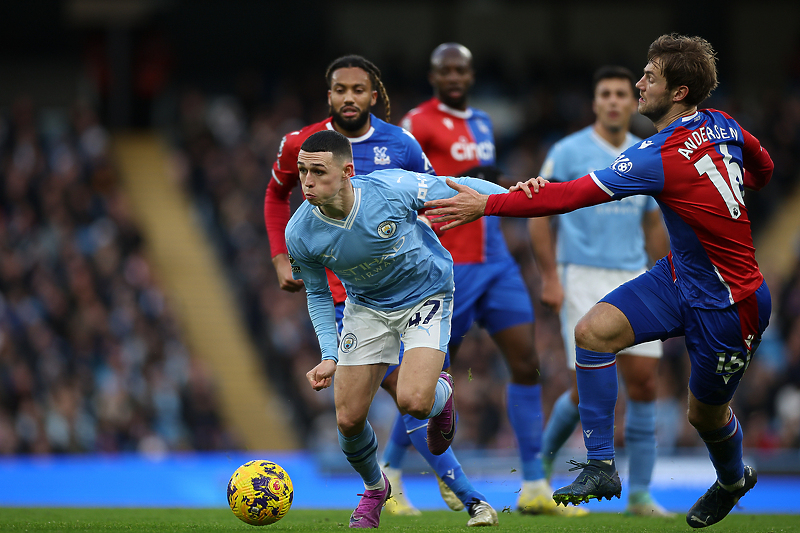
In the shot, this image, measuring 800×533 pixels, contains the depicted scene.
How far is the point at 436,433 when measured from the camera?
5500 mm

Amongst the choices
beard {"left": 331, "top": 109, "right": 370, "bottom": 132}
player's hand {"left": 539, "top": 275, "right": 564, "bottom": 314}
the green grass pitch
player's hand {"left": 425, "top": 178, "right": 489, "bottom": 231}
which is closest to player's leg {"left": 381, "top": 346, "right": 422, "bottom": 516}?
the green grass pitch

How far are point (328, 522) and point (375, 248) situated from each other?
192cm

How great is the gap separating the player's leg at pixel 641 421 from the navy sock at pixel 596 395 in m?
1.52

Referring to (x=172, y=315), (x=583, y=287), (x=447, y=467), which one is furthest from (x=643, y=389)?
(x=172, y=315)

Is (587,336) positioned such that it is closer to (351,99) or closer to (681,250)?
(681,250)

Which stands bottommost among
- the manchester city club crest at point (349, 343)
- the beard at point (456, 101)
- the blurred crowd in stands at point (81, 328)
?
the blurred crowd in stands at point (81, 328)

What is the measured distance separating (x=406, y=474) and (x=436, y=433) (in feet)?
15.3

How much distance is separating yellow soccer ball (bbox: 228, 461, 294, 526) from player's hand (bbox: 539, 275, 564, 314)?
2331mm

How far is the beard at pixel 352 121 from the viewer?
19.4 feet

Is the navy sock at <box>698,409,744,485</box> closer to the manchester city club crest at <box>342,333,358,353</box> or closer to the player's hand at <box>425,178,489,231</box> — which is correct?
the player's hand at <box>425,178,489,231</box>

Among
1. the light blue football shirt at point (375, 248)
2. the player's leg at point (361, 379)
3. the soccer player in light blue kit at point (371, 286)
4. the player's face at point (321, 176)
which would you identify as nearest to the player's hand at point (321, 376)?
the soccer player in light blue kit at point (371, 286)

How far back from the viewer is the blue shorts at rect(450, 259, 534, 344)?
21.4 feet

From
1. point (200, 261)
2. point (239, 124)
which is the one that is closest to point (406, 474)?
point (200, 261)

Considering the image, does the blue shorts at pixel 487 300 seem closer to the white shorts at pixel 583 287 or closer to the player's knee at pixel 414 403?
the white shorts at pixel 583 287
